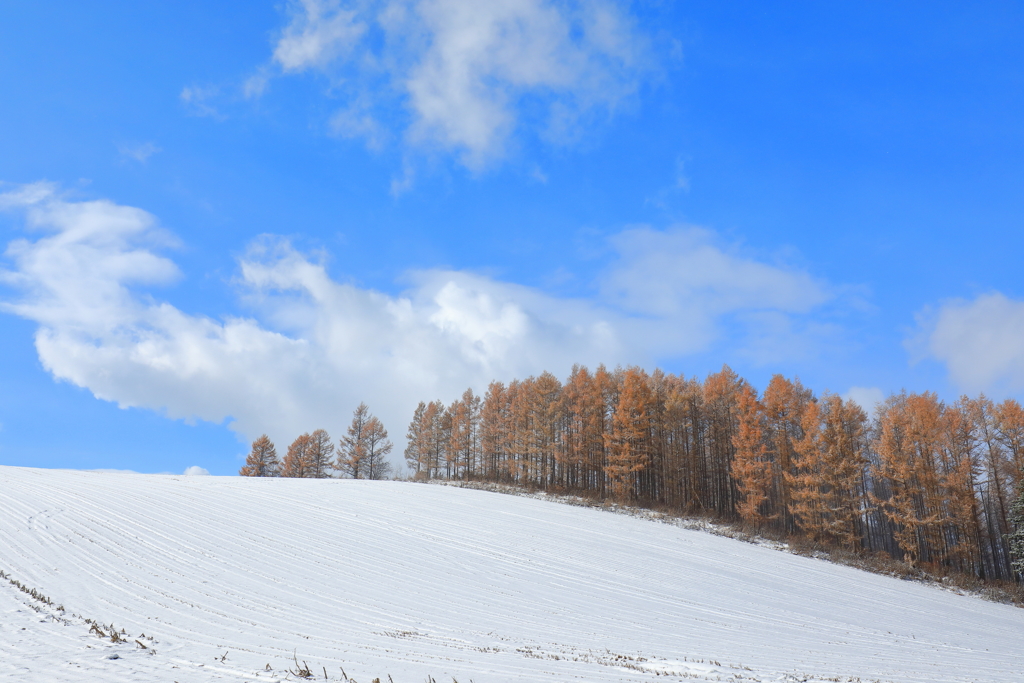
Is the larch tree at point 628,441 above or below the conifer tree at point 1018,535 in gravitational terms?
above

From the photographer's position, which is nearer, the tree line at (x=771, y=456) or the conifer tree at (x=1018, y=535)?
the conifer tree at (x=1018, y=535)

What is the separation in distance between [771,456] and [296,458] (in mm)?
55133

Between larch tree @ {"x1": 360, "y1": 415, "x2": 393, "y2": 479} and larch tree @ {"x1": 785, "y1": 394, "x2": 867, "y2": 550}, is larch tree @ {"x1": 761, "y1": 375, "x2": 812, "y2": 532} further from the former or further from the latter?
larch tree @ {"x1": 360, "y1": 415, "x2": 393, "y2": 479}

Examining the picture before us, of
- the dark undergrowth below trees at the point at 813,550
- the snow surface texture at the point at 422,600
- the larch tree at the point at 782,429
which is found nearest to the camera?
the snow surface texture at the point at 422,600

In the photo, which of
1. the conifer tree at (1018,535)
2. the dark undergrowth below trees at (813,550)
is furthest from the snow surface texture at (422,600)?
the conifer tree at (1018,535)

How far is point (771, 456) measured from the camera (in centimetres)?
4903

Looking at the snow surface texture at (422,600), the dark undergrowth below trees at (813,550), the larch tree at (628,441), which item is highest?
the larch tree at (628,441)

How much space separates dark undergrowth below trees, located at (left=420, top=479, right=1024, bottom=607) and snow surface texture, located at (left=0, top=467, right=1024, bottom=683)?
3.64 m

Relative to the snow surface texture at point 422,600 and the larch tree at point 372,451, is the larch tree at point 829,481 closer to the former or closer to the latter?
the snow surface texture at point 422,600

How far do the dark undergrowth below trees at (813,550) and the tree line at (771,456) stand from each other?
180cm

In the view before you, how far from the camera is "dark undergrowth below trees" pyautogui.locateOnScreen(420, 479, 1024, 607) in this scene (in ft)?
112

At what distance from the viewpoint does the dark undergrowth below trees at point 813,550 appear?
3416cm

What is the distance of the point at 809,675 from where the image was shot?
10891mm

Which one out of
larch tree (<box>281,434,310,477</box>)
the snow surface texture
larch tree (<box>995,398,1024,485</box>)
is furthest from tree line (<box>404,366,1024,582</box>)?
larch tree (<box>281,434,310,477</box>)
